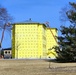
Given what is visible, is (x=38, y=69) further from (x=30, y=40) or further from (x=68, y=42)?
(x=30, y=40)

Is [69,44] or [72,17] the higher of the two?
[72,17]

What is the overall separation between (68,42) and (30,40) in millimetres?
79286

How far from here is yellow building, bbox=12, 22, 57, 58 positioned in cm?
12975

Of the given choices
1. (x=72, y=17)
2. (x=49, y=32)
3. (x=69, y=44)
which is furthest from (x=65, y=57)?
(x=49, y=32)

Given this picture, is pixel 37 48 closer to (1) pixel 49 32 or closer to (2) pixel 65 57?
(1) pixel 49 32

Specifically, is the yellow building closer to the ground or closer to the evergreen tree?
the evergreen tree

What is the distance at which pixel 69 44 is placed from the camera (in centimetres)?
5356

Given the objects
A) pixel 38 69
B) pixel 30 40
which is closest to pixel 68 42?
pixel 38 69

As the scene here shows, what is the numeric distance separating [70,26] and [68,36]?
1917mm

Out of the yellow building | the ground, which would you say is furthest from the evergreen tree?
the yellow building

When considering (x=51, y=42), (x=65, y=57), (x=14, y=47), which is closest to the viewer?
(x=65, y=57)

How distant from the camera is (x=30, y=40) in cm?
13300

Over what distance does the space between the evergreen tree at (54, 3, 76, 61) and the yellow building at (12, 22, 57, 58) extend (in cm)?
7396

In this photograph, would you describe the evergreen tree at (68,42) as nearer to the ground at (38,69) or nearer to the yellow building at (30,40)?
the ground at (38,69)
